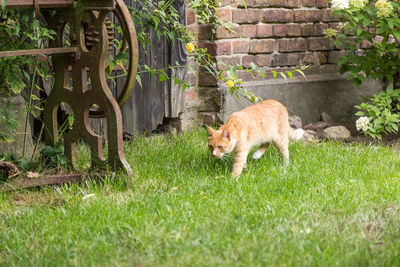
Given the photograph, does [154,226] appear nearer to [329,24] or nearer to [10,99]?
[10,99]

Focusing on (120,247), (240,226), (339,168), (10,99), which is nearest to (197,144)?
(339,168)

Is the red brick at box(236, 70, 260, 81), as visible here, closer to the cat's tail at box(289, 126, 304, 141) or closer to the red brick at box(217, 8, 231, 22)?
the red brick at box(217, 8, 231, 22)

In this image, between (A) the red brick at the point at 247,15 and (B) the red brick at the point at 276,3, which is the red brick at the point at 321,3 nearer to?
(B) the red brick at the point at 276,3

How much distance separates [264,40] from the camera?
18.5 ft

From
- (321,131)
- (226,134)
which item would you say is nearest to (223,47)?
(321,131)

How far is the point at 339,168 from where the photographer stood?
4082 mm

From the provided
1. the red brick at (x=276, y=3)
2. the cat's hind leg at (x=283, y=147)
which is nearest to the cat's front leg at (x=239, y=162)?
the cat's hind leg at (x=283, y=147)

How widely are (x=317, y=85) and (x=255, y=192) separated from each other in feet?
10.2

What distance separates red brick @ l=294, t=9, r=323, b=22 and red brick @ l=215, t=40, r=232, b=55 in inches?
40.3

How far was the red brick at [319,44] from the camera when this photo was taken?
20.1ft

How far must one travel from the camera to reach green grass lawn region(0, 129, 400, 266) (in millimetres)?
2473

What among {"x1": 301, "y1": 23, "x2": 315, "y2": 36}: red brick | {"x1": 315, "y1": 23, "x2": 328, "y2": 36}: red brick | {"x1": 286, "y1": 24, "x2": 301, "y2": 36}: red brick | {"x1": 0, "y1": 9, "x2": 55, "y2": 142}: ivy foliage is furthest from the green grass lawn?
{"x1": 315, "y1": 23, "x2": 328, "y2": 36}: red brick

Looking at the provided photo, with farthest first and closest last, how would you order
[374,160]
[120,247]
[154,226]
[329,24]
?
[329,24] < [374,160] < [154,226] < [120,247]

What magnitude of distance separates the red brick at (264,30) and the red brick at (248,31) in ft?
0.19
